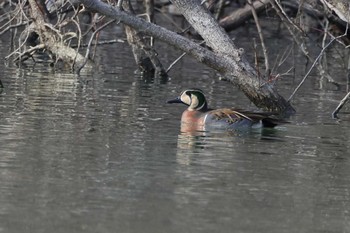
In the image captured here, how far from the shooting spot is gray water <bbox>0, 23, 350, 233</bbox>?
6.93 metres

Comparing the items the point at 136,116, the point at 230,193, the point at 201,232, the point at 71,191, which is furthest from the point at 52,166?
the point at 136,116

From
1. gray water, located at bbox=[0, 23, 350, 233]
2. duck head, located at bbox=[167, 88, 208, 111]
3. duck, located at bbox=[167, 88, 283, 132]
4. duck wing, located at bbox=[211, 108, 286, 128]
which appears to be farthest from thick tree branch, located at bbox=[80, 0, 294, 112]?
duck wing, located at bbox=[211, 108, 286, 128]

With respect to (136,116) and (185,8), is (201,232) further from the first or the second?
(185,8)

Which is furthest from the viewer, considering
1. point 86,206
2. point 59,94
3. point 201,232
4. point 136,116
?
point 59,94

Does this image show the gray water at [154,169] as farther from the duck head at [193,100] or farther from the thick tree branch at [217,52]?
the thick tree branch at [217,52]

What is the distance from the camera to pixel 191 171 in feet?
28.1

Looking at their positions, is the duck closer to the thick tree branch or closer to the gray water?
the gray water

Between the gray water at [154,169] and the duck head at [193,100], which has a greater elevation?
the duck head at [193,100]

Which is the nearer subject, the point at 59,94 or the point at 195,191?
the point at 195,191

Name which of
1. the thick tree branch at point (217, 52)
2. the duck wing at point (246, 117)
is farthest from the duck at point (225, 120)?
the thick tree branch at point (217, 52)

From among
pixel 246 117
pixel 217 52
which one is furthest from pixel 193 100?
pixel 246 117

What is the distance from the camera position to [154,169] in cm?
856

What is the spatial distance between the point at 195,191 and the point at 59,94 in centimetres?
609

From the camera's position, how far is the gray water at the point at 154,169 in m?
6.93
